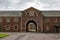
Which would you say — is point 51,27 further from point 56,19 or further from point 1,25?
point 1,25

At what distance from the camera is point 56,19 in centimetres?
5878

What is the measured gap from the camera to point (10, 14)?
61750 mm

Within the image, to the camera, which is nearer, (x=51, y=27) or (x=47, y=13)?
(x=51, y=27)

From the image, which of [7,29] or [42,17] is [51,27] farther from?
[7,29]

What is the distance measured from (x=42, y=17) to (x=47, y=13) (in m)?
4.80

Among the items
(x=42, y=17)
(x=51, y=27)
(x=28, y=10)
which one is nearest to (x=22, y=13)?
(x=28, y=10)

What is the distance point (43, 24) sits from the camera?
58781 millimetres

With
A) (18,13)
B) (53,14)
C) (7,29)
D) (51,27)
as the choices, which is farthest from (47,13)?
(7,29)

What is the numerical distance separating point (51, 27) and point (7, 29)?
15.0 metres

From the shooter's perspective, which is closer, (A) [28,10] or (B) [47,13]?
(A) [28,10]

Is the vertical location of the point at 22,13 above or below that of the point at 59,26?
above

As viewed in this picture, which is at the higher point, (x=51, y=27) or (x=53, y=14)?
(x=53, y=14)

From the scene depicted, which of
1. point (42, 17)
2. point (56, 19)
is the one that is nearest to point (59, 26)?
point (56, 19)

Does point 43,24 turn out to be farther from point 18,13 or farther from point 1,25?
point 1,25
